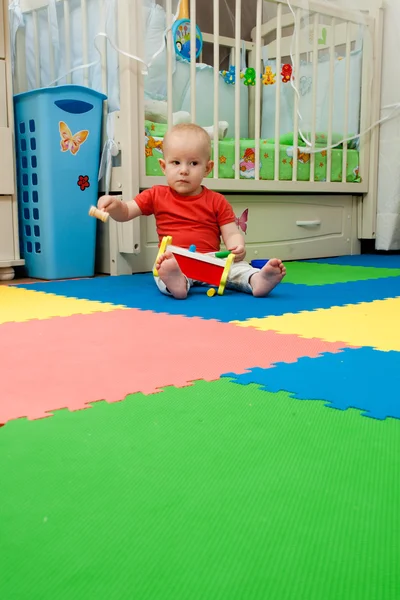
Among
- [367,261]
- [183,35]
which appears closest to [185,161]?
[183,35]

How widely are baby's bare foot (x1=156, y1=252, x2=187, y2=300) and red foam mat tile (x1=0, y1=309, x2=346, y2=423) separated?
0.77ft

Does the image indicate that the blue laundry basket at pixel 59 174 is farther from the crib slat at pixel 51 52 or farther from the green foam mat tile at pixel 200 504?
the green foam mat tile at pixel 200 504

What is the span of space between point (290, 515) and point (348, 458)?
5.8 inches

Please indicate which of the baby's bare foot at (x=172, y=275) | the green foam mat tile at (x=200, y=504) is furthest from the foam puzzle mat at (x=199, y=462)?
the baby's bare foot at (x=172, y=275)

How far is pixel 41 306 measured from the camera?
1683 mm

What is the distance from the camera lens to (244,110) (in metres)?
3.55

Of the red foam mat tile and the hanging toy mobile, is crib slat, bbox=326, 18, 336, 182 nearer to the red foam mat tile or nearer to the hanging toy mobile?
the hanging toy mobile

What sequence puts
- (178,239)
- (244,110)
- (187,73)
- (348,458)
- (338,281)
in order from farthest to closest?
1. (244,110)
2. (187,73)
3. (338,281)
4. (178,239)
5. (348,458)

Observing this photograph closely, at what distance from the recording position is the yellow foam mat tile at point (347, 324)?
4.19ft

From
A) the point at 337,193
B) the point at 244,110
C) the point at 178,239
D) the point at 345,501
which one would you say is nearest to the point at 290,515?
the point at 345,501

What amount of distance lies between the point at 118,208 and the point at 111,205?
0.21 ft

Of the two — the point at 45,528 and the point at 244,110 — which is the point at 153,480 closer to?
the point at 45,528

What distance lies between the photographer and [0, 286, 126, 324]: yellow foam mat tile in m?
1.54

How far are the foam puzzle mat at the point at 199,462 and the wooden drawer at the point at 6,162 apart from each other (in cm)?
104
